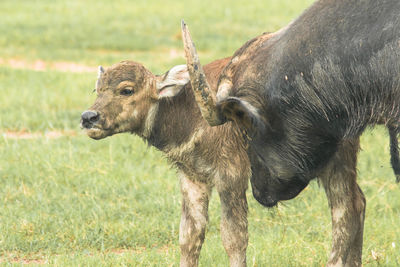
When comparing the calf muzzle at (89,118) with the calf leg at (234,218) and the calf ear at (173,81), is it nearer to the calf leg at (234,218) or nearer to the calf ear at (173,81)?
the calf ear at (173,81)

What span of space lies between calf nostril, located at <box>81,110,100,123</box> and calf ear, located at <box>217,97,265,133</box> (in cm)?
106

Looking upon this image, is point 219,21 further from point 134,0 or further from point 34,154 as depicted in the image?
point 34,154

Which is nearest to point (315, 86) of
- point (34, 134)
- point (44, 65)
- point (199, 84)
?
point (199, 84)

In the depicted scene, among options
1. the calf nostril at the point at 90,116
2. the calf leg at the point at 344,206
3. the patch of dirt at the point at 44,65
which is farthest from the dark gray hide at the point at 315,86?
the patch of dirt at the point at 44,65

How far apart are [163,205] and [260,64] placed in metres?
3.19

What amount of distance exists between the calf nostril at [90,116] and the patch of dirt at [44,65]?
9.43 metres

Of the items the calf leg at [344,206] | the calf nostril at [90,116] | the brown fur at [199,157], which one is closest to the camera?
the calf nostril at [90,116]

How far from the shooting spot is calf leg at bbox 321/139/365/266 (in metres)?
5.86

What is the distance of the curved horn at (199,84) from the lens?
4.46 metres

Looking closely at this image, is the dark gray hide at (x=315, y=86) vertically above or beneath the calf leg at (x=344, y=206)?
above

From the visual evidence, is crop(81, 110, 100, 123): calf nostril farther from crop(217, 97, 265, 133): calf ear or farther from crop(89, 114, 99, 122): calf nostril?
crop(217, 97, 265, 133): calf ear

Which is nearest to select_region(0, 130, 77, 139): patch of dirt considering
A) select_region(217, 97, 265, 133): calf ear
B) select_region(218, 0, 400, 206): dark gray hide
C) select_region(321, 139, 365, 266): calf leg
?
select_region(321, 139, 365, 266): calf leg

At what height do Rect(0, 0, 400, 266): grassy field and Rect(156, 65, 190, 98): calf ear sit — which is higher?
Rect(156, 65, 190, 98): calf ear

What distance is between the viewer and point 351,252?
19.9 ft
